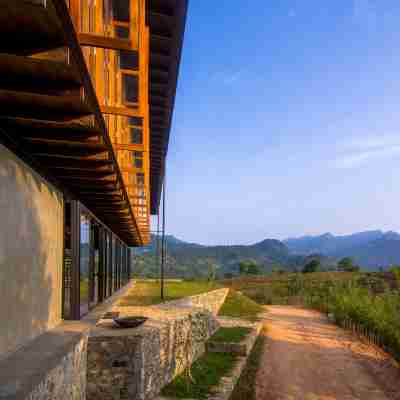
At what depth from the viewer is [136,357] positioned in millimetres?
8234

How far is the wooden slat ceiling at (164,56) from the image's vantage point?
8.16 metres

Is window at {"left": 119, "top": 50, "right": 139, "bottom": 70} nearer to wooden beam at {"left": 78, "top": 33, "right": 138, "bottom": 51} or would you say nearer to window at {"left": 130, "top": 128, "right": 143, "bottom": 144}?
window at {"left": 130, "top": 128, "right": 143, "bottom": 144}

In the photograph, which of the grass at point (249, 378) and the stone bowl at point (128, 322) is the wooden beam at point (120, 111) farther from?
the grass at point (249, 378)

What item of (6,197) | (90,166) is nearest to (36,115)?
(6,197)

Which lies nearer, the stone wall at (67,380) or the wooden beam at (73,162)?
the stone wall at (67,380)

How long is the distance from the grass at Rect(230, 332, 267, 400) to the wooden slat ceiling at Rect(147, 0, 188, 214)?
796 centimetres

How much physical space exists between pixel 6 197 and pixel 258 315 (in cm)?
2185

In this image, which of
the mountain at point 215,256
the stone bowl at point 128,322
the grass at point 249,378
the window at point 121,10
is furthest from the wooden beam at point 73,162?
the mountain at point 215,256

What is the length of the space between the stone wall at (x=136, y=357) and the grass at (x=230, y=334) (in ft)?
10.5

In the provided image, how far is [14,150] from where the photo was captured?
5480mm

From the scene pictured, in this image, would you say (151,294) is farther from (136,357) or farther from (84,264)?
(136,357)

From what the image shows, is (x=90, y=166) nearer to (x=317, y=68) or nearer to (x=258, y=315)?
(x=317, y=68)

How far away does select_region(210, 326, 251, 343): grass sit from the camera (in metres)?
14.9

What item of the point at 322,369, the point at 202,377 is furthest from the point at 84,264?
the point at 322,369
